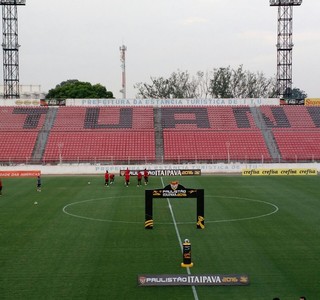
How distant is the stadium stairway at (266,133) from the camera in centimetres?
5846

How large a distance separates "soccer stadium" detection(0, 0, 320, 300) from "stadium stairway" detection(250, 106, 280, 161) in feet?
0.82

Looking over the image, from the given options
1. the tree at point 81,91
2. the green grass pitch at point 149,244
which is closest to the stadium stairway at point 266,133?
the green grass pitch at point 149,244

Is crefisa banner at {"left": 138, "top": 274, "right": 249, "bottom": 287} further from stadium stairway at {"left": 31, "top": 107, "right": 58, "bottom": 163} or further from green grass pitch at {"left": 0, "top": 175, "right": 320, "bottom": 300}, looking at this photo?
stadium stairway at {"left": 31, "top": 107, "right": 58, "bottom": 163}

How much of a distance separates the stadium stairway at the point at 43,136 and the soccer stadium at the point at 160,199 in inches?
5.7

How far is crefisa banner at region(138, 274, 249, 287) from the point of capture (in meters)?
15.4

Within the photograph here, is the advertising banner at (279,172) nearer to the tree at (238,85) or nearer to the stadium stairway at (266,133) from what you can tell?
the stadium stairway at (266,133)

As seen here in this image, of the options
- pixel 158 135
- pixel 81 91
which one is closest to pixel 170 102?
pixel 158 135

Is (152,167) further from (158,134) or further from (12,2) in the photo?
(12,2)

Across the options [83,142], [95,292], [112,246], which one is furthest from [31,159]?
[95,292]

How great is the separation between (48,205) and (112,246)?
452 inches

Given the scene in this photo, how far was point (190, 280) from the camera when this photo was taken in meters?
15.5

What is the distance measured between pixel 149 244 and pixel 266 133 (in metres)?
45.8

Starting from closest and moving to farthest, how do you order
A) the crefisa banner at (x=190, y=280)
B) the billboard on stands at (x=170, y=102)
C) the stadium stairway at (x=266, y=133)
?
1. the crefisa banner at (x=190, y=280)
2. the stadium stairway at (x=266, y=133)
3. the billboard on stands at (x=170, y=102)

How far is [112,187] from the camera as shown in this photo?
3912 cm
